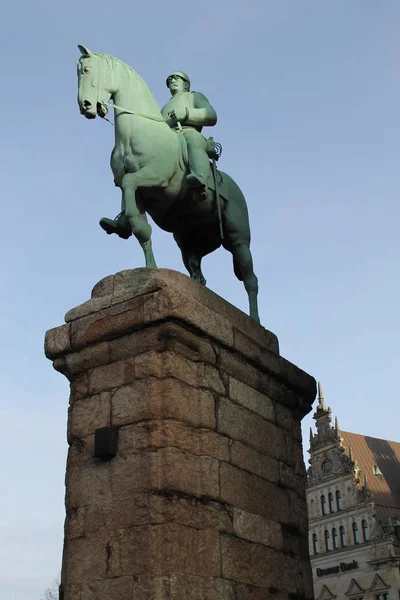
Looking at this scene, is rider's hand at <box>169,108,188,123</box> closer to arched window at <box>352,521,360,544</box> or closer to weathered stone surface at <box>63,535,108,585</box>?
weathered stone surface at <box>63,535,108,585</box>

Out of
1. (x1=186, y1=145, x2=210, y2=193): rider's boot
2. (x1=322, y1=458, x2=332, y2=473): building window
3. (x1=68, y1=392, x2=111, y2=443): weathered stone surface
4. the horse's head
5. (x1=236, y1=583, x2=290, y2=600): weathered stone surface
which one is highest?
(x1=322, y1=458, x2=332, y2=473): building window

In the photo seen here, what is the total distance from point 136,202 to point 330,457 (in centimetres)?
4417

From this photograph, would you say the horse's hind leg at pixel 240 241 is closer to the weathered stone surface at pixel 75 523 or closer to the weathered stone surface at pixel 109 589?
the weathered stone surface at pixel 75 523

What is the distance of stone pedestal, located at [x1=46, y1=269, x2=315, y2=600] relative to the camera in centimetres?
534

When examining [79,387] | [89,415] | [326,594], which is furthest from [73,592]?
[326,594]

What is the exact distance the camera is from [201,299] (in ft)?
21.2

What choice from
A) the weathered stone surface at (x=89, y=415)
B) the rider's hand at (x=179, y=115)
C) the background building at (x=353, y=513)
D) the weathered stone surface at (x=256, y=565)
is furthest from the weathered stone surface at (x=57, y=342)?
the background building at (x=353, y=513)

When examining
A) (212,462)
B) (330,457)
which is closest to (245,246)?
(212,462)

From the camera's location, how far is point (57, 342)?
21.3ft

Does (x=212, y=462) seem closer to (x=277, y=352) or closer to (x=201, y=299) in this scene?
(x=201, y=299)

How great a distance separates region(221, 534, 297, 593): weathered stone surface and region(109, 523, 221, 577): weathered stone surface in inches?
11.1

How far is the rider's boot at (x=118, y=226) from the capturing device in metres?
7.20

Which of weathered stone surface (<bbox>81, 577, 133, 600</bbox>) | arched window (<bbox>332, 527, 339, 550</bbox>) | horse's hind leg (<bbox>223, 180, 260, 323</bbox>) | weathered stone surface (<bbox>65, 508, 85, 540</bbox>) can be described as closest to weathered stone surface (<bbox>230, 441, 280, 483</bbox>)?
weathered stone surface (<bbox>65, 508, 85, 540</bbox>)

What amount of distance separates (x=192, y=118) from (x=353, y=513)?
1643 inches
